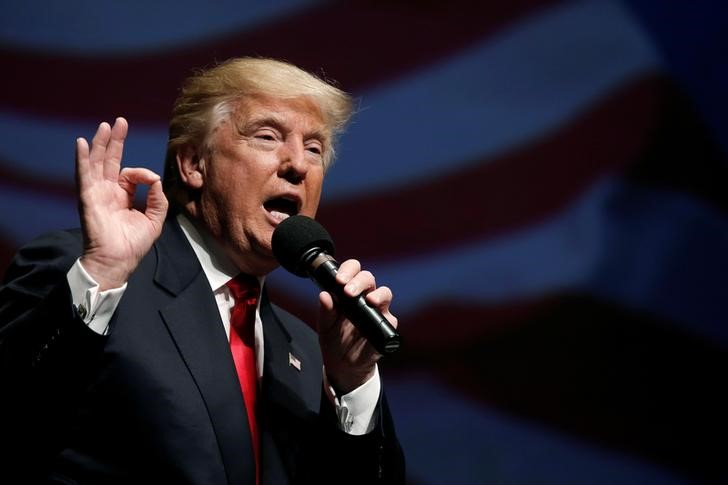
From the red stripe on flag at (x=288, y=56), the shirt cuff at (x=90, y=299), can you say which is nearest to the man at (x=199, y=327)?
the shirt cuff at (x=90, y=299)

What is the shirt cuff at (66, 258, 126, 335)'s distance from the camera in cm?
132

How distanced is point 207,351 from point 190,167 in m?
0.49

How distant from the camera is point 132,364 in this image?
1.51 metres

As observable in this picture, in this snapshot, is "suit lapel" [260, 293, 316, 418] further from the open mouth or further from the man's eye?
the man's eye

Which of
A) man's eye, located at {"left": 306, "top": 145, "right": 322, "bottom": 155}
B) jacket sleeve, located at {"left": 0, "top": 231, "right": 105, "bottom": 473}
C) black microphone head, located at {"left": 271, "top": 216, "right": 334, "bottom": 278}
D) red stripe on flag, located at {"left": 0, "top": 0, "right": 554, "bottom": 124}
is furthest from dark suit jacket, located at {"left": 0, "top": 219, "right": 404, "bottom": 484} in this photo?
red stripe on flag, located at {"left": 0, "top": 0, "right": 554, "bottom": 124}

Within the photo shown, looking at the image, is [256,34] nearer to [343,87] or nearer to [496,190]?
[343,87]

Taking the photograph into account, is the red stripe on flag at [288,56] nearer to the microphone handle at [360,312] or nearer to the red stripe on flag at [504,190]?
the red stripe on flag at [504,190]

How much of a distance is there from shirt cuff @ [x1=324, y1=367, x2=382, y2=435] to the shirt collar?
0.31 meters

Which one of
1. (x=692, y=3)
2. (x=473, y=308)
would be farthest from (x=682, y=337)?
(x=692, y=3)

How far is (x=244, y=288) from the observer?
183 cm

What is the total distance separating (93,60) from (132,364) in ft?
3.67

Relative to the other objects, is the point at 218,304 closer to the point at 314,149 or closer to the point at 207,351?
the point at 207,351

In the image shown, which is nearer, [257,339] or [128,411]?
[128,411]

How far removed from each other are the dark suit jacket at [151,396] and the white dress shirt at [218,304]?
20 millimetres
